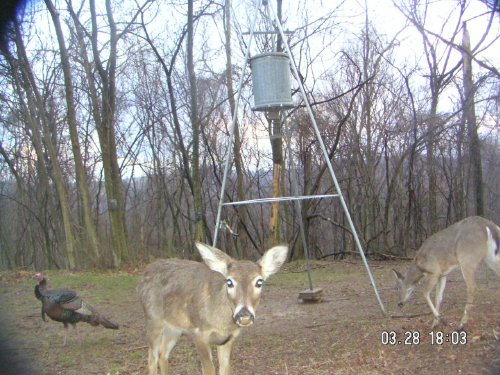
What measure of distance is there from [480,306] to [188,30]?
11.1m

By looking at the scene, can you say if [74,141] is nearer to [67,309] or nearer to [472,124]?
[67,309]

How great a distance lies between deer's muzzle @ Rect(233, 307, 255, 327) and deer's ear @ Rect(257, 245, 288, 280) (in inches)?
26.2

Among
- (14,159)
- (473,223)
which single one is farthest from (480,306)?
(14,159)

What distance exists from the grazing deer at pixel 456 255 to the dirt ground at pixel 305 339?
1.20 ft

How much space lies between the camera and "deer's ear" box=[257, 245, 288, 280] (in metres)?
4.55

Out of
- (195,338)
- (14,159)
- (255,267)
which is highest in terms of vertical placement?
(14,159)

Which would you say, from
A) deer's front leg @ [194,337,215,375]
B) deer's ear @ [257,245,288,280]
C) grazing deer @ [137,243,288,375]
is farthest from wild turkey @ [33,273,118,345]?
deer's ear @ [257,245,288,280]

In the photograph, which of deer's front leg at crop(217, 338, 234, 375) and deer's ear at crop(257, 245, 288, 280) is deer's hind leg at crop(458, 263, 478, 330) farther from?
deer's front leg at crop(217, 338, 234, 375)

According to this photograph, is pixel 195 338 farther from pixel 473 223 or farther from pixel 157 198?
pixel 157 198

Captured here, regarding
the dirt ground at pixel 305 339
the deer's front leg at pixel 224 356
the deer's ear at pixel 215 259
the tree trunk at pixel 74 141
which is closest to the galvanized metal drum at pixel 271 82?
the dirt ground at pixel 305 339

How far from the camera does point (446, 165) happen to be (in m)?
21.3

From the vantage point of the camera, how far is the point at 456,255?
713 cm

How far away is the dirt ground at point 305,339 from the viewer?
526 cm

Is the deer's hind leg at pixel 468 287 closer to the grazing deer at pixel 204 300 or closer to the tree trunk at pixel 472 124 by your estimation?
the grazing deer at pixel 204 300
